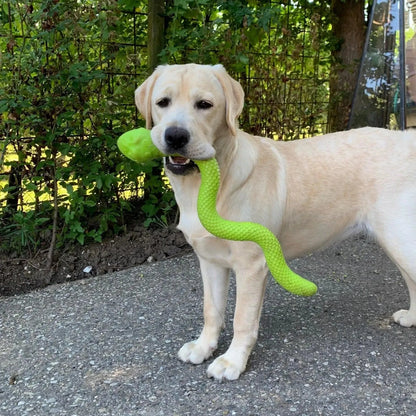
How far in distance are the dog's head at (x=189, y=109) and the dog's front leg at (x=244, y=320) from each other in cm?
65

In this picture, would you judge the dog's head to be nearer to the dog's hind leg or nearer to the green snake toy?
the green snake toy

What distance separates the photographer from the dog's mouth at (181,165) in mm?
2342

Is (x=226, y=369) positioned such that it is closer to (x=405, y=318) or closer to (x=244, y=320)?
(x=244, y=320)

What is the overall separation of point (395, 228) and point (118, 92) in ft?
8.27

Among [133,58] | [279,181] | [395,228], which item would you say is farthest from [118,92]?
[395,228]

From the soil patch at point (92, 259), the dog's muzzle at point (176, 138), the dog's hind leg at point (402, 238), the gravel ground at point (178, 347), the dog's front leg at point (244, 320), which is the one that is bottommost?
the soil patch at point (92, 259)

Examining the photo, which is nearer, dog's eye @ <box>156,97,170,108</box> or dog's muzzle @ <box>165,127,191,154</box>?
dog's muzzle @ <box>165,127,191,154</box>

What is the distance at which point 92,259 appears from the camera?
13.5 ft

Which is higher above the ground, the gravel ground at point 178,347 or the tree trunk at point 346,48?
the tree trunk at point 346,48

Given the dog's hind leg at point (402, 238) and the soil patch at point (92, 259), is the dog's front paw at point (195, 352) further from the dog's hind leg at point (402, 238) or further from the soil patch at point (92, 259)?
the soil patch at point (92, 259)

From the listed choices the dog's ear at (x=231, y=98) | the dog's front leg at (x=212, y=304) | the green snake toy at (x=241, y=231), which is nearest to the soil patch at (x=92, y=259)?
the dog's front leg at (x=212, y=304)

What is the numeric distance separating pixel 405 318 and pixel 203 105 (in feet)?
6.32

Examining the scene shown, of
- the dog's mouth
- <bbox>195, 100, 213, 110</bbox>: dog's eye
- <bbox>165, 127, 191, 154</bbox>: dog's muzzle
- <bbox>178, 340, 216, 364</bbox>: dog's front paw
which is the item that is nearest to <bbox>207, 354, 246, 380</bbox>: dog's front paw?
<bbox>178, 340, 216, 364</bbox>: dog's front paw

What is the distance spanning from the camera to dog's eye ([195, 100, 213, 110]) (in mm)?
2330
